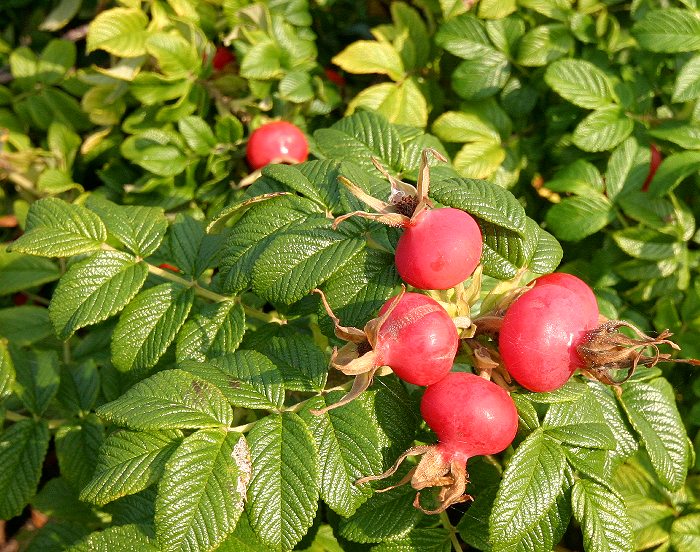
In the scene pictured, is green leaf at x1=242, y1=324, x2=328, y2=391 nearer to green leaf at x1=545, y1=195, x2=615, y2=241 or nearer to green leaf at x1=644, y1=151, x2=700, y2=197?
green leaf at x1=545, y1=195, x2=615, y2=241

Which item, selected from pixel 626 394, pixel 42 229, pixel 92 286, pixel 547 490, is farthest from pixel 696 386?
pixel 42 229

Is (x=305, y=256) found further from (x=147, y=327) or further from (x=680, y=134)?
(x=680, y=134)

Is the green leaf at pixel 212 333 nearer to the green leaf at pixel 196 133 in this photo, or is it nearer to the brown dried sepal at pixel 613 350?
the brown dried sepal at pixel 613 350

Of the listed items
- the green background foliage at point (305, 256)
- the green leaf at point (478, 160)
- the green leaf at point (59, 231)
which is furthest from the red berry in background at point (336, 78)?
the green leaf at point (59, 231)

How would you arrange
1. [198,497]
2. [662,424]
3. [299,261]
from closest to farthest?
[198,497] < [299,261] < [662,424]

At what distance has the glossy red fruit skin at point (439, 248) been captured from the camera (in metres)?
1.28

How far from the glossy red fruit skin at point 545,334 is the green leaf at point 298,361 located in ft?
1.45

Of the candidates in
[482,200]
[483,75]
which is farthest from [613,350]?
[483,75]

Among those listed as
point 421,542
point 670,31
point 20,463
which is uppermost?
point 670,31

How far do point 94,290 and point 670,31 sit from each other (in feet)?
6.84

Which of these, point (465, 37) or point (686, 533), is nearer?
point (686, 533)

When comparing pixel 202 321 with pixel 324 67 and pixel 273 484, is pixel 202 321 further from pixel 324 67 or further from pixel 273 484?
pixel 324 67

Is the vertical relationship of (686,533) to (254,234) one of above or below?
below

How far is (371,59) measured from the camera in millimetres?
2699
